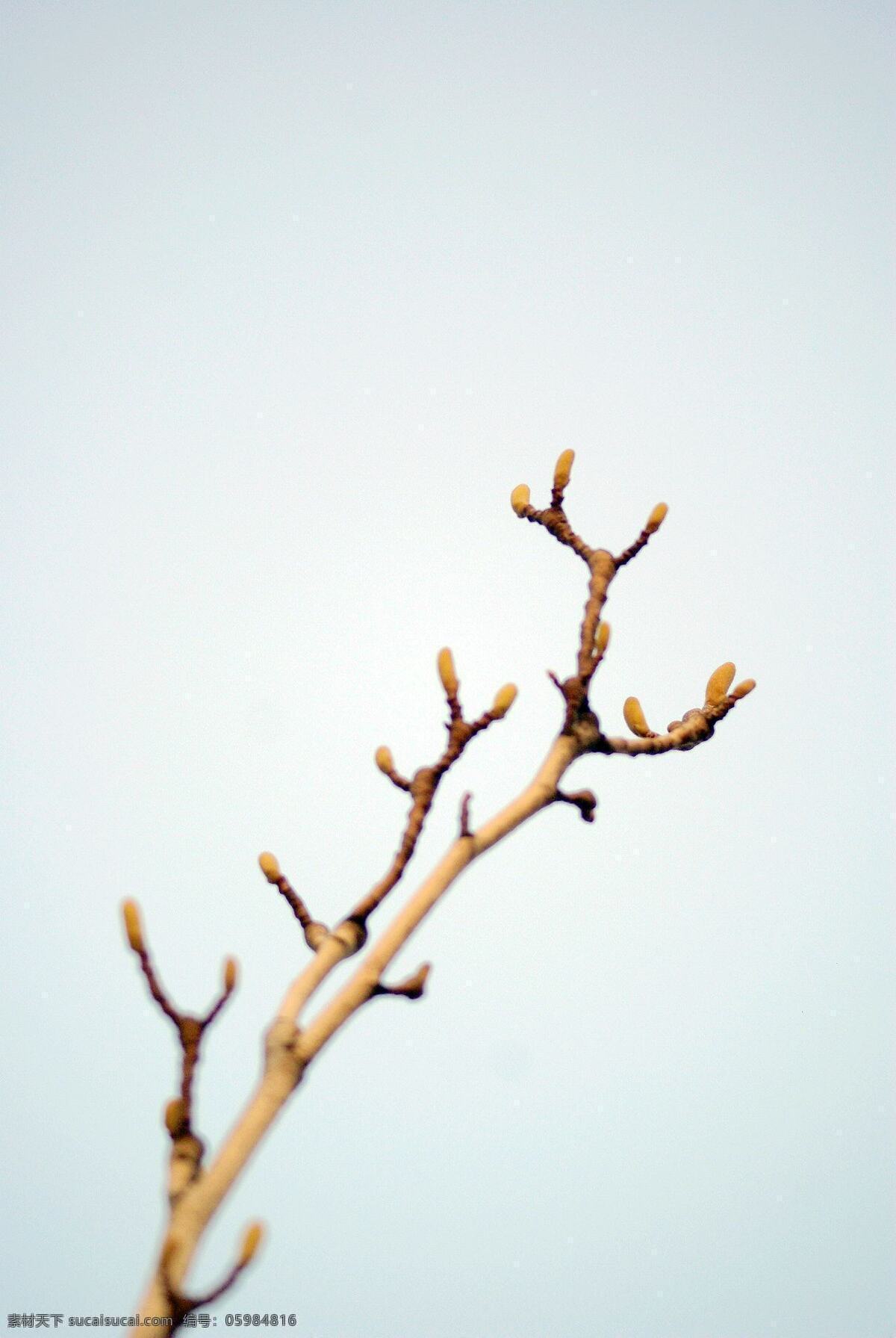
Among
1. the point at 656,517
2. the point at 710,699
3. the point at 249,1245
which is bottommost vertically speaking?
the point at 249,1245

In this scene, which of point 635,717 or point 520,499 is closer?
point 635,717

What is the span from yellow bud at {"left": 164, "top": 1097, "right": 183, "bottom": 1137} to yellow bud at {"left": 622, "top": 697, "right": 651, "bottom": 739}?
43.1 inches

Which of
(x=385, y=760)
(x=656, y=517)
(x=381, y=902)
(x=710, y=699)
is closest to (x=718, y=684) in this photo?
(x=710, y=699)

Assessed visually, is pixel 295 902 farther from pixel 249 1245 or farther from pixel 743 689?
pixel 743 689

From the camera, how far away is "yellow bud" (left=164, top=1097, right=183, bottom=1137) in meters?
1.22

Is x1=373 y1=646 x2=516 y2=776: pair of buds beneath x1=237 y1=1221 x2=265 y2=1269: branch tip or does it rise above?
above

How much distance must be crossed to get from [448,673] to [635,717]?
0.47 m

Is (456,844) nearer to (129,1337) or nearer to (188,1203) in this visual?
(188,1203)

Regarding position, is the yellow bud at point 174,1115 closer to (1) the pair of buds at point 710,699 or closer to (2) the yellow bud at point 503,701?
(2) the yellow bud at point 503,701

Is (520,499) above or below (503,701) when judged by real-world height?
above

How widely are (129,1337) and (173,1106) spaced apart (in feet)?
0.86

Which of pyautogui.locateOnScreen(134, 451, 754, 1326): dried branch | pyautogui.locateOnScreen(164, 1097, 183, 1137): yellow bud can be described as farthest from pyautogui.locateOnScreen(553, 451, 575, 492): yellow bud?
pyautogui.locateOnScreen(164, 1097, 183, 1137): yellow bud

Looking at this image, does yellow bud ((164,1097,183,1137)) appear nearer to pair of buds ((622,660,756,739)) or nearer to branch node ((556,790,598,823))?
branch node ((556,790,598,823))

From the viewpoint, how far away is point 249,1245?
114cm
